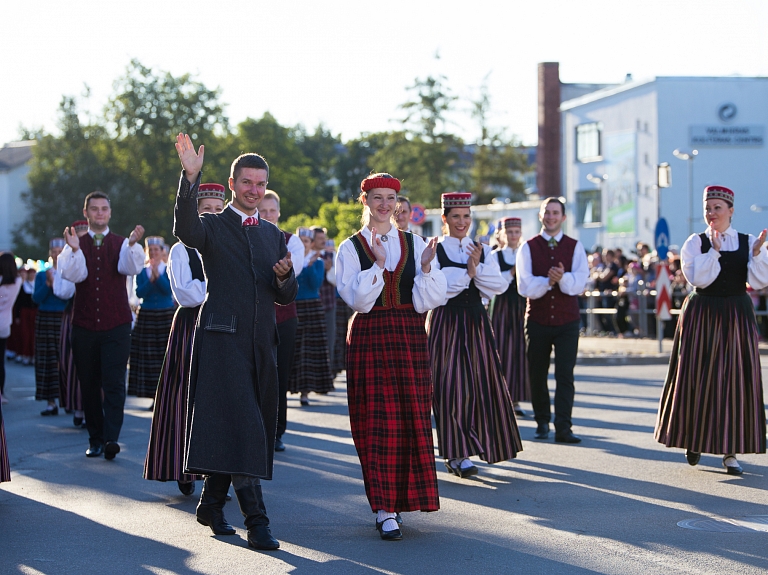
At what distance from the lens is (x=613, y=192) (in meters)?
51.2

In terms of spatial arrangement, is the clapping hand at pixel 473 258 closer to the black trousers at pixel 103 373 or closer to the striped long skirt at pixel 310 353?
the black trousers at pixel 103 373

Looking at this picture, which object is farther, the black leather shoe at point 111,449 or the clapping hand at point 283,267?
A: the black leather shoe at point 111,449

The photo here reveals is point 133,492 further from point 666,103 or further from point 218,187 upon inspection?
point 666,103

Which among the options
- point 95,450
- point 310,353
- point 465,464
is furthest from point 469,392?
point 310,353

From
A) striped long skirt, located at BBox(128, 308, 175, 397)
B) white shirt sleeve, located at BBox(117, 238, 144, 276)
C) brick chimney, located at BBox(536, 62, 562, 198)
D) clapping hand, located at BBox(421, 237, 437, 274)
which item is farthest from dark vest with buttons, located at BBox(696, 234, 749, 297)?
brick chimney, located at BBox(536, 62, 562, 198)

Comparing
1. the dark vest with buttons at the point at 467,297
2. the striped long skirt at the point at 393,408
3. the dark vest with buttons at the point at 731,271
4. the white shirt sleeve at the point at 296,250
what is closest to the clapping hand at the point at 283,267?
the striped long skirt at the point at 393,408

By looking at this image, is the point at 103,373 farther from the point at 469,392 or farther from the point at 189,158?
the point at 189,158

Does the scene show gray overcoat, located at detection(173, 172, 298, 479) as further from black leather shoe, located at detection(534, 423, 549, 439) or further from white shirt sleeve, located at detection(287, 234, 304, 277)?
black leather shoe, located at detection(534, 423, 549, 439)

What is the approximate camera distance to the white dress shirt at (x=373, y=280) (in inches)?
263

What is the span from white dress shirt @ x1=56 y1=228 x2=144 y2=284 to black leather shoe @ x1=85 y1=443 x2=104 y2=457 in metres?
1.48

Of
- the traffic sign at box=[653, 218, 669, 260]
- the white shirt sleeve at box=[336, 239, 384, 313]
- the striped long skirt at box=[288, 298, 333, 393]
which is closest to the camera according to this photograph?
the white shirt sleeve at box=[336, 239, 384, 313]

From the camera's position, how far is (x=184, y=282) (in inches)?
320

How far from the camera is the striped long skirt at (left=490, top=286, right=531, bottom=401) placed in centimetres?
1287

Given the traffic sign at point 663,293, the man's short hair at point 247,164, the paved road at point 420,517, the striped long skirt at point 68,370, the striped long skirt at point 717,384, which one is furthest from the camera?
the traffic sign at point 663,293
